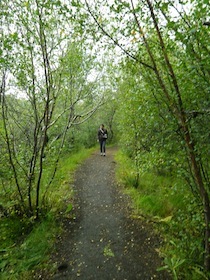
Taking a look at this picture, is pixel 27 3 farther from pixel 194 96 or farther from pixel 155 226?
pixel 155 226

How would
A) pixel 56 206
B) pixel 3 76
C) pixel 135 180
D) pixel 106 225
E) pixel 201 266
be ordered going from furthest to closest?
pixel 135 180, pixel 56 206, pixel 106 225, pixel 3 76, pixel 201 266

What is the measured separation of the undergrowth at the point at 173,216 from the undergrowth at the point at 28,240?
6.91ft

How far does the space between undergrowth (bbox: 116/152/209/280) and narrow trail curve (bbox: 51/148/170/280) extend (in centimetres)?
26

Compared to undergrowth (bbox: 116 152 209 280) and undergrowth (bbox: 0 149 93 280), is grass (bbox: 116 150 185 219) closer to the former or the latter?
undergrowth (bbox: 116 152 209 280)

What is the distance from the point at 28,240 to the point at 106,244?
1680mm

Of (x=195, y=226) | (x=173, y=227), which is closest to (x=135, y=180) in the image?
(x=173, y=227)

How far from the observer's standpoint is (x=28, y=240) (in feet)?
14.3

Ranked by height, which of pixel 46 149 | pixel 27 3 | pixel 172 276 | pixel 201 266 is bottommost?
pixel 172 276

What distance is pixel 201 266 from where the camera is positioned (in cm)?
308

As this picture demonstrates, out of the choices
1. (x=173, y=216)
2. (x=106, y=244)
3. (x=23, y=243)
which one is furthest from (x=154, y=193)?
(x=23, y=243)

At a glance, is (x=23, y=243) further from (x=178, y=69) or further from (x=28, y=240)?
(x=178, y=69)

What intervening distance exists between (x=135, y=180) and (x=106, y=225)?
98.8 inches

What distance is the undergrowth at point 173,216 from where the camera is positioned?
3.18 m

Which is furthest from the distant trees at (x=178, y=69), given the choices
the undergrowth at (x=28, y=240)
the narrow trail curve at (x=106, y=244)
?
the undergrowth at (x=28, y=240)
